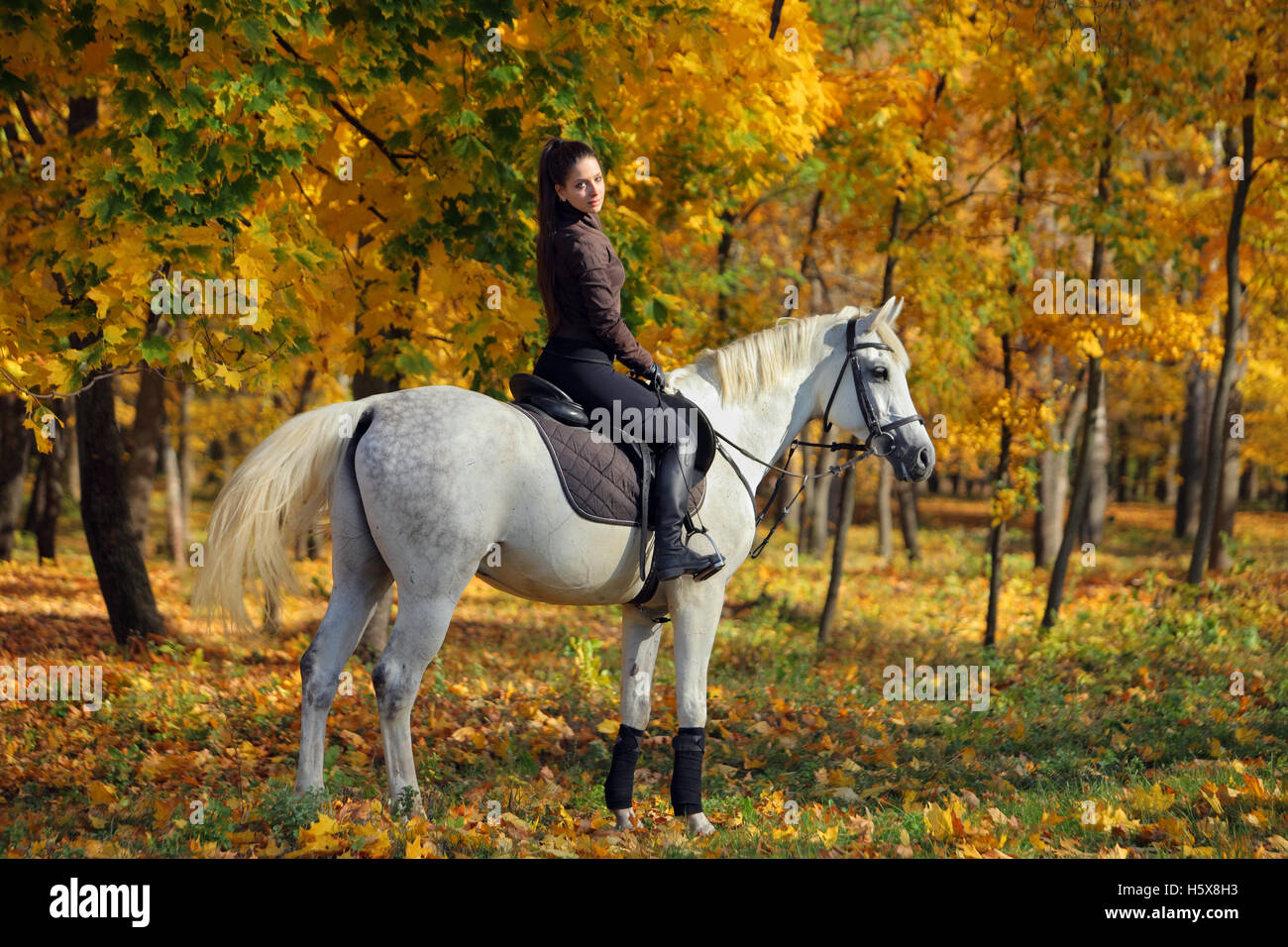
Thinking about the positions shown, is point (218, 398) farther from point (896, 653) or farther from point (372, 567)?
point (372, 567)

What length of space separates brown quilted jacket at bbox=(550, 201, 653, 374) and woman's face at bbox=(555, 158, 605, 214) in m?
0.08

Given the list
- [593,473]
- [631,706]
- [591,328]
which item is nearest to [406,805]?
[631,706]

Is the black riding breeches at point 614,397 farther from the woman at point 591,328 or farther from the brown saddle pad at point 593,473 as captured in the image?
the brown saddle pad at point 593,473

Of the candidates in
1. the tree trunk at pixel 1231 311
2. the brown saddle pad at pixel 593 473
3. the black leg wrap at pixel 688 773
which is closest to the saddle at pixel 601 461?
the brown saddle pad at pixel 593 473

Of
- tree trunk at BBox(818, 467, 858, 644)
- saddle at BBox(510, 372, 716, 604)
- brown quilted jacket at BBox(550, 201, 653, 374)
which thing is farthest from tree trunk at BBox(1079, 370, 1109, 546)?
brown quilted jacket at BBox(550, 201, 653, 374)

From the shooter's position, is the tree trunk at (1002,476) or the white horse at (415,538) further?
the tree trunk at (1002,476)

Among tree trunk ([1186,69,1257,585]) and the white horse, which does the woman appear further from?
tree trunk ([1186,69,1257,585])

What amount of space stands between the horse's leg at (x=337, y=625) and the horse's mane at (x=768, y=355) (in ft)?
6.53

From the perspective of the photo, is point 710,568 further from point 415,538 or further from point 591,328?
point 415,538

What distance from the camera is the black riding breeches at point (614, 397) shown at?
227 inches

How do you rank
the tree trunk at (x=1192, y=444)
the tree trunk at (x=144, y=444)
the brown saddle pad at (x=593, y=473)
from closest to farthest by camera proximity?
the brown saddle pad at (x=593, y=473), the tree trunk at (x=144, y=444), the tree trunk at (x=1192, y=444)

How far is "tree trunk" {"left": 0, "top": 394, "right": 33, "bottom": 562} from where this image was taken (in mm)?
17703

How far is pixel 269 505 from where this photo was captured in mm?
5312

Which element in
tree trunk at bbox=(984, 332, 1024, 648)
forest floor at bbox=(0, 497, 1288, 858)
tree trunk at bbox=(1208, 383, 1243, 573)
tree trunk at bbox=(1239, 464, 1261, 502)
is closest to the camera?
forest floor at bbox=(0, 497, 1288, 858)
